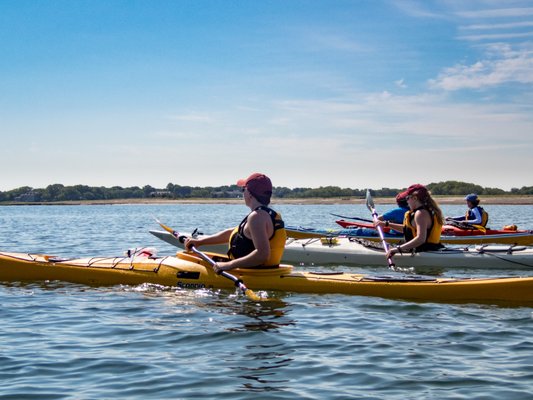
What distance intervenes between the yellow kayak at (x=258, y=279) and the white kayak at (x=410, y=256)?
3.50 m

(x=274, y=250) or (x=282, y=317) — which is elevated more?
(x=274, y=250)

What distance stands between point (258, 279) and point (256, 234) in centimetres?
88

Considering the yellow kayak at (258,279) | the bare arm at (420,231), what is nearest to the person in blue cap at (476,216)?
Result: the bare arm at (420,231)

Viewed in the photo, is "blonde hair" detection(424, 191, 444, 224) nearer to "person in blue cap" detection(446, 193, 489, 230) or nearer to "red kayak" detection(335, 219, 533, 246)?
"red kayak" detection(335, 219, 533, 246)

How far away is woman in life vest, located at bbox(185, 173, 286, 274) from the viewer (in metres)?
7.59

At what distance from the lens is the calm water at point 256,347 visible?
4840mm

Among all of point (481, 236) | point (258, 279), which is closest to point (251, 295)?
point (258, 279)

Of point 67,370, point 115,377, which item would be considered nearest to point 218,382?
point 115,377

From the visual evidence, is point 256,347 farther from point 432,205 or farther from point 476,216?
point 476,216

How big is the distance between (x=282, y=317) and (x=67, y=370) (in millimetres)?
2732

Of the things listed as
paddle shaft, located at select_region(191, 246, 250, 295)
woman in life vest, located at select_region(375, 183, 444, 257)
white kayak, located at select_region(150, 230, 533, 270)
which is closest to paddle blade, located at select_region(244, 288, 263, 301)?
paddle shaft, located at select_region(191, 246, 250, 295)

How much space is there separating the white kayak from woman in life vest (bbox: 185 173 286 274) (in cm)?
448

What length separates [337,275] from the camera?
28.1 feet

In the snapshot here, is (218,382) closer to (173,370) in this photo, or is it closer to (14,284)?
(173,370)
